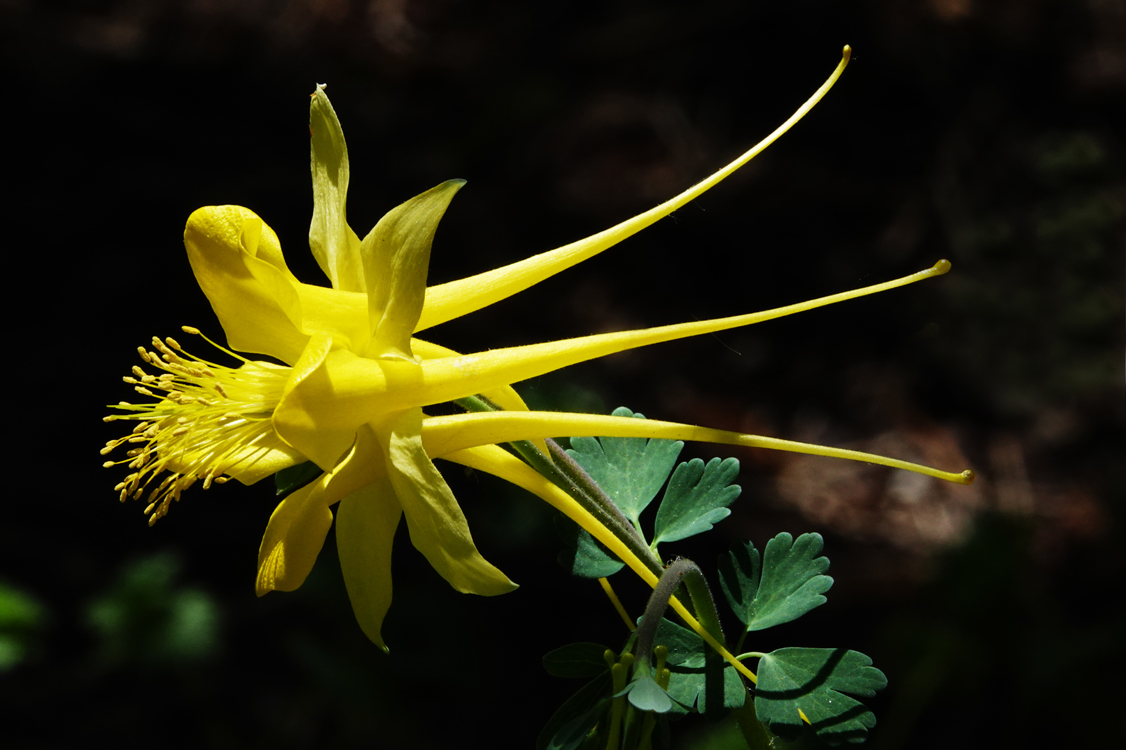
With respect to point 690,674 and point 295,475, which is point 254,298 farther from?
point 690,674

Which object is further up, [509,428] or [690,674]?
[509,428]

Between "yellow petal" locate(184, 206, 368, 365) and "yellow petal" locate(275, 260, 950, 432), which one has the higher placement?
"yellow petal" locate(184, 206, 368, 365)

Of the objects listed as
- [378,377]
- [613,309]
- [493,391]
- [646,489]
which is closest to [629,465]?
[646,489]

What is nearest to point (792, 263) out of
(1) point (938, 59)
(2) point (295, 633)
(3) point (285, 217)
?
(1) point (938, 59)

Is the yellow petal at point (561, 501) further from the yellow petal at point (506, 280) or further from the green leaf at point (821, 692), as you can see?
the yellow petal at point (506, 280)

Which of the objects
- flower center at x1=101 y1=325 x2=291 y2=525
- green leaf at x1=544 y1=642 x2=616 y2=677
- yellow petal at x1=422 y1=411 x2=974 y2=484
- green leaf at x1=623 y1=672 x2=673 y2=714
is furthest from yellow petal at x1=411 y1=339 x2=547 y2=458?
green leaf at x1=623 y1=672 x2=673 y2=714

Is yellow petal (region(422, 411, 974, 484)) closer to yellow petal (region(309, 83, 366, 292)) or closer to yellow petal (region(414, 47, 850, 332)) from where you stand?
yellow petal (region(414, 47, 850, 332))

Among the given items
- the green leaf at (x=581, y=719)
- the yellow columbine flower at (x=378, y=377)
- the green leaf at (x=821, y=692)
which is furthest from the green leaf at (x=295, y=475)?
the green leaf at (x=821, y=692)
